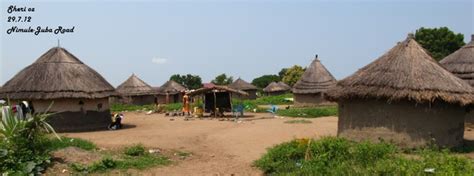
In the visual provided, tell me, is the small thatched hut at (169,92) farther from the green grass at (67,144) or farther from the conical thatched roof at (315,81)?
the green grass at (67,144)

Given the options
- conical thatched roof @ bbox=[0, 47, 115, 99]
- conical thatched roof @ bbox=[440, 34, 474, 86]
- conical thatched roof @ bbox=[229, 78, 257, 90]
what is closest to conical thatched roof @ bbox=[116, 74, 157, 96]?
conical thatched roof @ bbox=[229, 78, 257, 90]

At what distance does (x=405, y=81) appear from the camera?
12.1 meters

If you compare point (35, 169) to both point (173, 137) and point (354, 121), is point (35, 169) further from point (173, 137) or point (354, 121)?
point (354, 121)

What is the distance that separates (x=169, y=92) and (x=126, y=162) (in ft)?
101

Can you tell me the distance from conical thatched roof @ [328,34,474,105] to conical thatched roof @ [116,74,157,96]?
26.6 m

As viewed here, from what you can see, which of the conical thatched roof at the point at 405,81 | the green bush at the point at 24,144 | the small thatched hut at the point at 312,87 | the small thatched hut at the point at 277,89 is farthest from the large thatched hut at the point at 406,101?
the small thatched hut at the point at 277,89

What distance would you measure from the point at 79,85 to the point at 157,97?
21902 mm

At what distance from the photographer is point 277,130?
17.3m

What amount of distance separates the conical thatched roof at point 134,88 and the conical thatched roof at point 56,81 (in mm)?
17803

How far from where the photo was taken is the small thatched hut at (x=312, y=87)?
3153 cm

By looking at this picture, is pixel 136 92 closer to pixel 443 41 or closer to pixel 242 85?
pixel 242 85

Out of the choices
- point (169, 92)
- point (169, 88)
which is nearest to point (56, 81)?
point (169, 92)

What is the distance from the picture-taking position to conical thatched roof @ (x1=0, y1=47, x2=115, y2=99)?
17766mm

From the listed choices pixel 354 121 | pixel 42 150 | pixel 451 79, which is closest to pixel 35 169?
pixel 42 150
